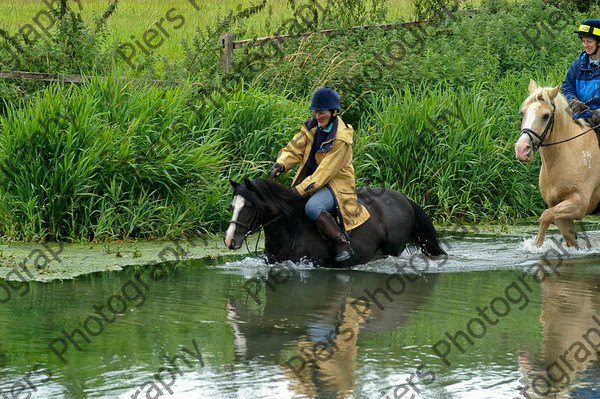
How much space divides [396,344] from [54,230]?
17.2 feet

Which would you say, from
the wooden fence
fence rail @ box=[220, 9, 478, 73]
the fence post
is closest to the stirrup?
the wooden fence

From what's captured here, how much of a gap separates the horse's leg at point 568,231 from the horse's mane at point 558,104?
1032 mm

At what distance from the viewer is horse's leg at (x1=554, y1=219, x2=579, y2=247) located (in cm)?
1045

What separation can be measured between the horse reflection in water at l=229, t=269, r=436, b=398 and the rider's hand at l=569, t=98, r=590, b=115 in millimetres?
2611

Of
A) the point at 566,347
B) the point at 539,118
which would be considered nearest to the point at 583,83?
the point at 539,118

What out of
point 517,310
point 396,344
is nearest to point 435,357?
point 396,344

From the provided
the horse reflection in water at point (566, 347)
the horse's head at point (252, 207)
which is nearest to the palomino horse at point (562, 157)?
→ the horse reflection in water at point (566, 347)

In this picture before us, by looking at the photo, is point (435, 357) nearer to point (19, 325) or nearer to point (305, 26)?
point (19, 325)

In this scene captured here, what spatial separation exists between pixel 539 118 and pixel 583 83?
1082mm

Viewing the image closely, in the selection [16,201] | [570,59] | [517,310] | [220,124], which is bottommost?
[517,310]

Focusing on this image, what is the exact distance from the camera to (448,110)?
1377 cm

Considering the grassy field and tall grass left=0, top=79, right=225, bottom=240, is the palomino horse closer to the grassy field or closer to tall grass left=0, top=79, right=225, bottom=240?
tall grass left=0, top=79, right=225, bottom=240

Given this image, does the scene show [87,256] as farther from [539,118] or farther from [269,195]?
[539,118]

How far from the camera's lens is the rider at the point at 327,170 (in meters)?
9.23
